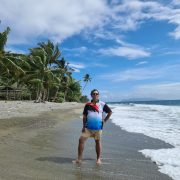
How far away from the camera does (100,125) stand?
653 cm

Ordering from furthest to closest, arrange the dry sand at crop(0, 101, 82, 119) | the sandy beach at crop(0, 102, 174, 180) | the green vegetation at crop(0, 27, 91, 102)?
1. the green vegetation at crop(0, 27, 91, 102)
2. the dry sand at crop(0, 101, 82, 119)
3. the sandy beach at crop(0, 102, 174, 180)

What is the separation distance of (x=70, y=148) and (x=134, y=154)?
1.79m

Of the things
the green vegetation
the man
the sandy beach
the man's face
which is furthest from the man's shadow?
the green vegetation

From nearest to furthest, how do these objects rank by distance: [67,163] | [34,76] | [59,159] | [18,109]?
[67,163]
[59,159]
[18,109]
[34,76]

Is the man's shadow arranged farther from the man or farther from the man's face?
the man's face

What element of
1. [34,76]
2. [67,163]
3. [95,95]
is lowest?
[67,163]

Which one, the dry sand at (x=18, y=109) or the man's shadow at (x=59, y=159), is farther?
the dry sand at (x=18, y=109)

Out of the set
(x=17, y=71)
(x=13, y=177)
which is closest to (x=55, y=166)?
(x=13, y=177)

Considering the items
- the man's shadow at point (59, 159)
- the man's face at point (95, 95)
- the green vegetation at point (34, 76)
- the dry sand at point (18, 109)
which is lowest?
the man's shadow at point (59, 159)

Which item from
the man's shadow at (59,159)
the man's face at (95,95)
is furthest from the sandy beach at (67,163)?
the man's face at (95,95)

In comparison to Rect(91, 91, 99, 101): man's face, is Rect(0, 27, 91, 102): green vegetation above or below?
above

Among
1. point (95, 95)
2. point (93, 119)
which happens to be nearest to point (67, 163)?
point (93, 119)

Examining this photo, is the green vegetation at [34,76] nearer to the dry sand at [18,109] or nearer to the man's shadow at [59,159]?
the dry sand at [18,109]

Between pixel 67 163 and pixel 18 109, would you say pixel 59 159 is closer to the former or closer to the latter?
pixel 67 163
